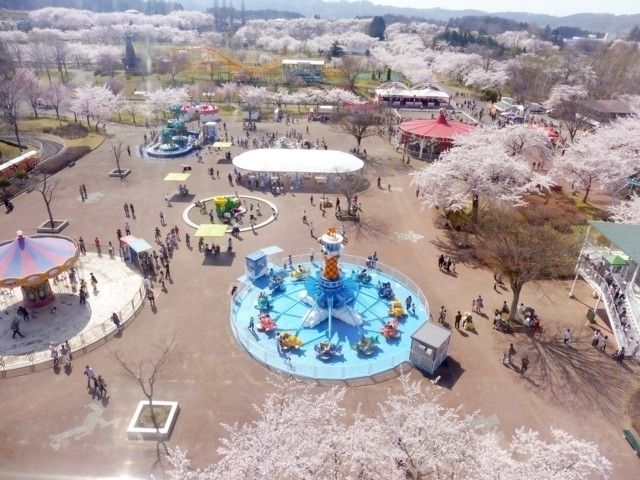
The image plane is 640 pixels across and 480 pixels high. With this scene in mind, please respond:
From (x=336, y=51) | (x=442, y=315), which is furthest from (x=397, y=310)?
(x=336, y=51)

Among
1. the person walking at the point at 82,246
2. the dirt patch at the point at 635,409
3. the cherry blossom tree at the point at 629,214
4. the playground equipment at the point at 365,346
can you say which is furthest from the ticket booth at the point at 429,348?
the person walking at the point at 82,246

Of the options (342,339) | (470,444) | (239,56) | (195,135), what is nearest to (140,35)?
(239,56)

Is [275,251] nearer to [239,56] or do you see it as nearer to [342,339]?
[342,339]

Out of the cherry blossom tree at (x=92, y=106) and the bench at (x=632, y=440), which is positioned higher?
the cherry blossom tree at (x=92, y=106)

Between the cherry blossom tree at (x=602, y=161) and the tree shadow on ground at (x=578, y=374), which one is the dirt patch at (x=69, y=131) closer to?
the cherry blossom tree at (x=602, y=161)

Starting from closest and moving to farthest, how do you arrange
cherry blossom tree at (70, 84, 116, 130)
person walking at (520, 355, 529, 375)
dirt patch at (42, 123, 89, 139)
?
person walking at (520, 355, 529, 375), dirt patch at (42, 123, 89, 139), cherry blossom tree at (70, 84, 116, 130)

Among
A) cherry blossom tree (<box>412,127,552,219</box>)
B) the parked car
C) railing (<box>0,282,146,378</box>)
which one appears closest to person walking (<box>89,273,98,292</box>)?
railing (<box>0,282,146,378</box>)

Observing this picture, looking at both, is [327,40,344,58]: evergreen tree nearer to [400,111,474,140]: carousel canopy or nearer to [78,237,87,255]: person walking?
[400,111,474,140]: carousel canopy
